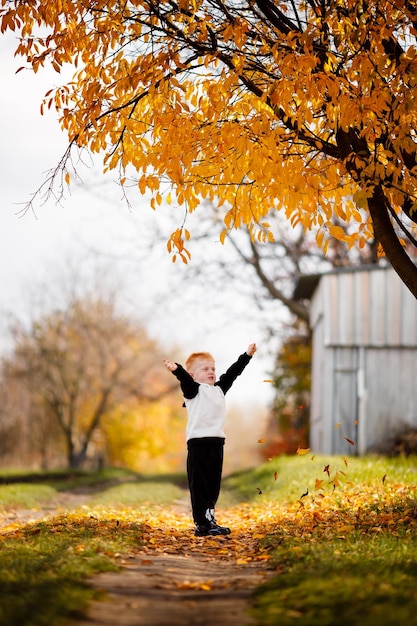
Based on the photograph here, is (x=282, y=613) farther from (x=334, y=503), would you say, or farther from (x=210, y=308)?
(x=210, y=308)

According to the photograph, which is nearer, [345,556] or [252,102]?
[345,556]

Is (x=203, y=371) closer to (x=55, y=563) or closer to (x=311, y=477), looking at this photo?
(x=55, y=563)

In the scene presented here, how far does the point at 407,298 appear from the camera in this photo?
19.8m

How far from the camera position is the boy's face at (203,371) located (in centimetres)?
810

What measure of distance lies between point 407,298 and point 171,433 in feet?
76.2

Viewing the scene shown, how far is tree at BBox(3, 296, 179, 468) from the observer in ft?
104

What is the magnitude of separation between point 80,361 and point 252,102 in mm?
24464

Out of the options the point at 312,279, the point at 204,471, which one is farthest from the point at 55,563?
the point at 312,279

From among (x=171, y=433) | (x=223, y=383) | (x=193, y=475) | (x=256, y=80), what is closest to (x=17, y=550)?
(x=193, y=475)

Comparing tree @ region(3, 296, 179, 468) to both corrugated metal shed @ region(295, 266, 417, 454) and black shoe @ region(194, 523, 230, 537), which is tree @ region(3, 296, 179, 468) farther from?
black shoe @ region(194, 523, 230, 537)

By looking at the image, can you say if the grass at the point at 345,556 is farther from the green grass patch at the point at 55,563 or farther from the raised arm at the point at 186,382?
the raised arm at the point at 186,382

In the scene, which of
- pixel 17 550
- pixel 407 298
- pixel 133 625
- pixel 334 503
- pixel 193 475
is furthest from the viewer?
pixel 407 298

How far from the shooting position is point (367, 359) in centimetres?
2012

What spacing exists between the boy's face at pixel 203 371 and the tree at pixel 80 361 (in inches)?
934
